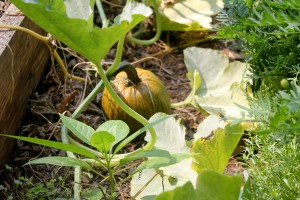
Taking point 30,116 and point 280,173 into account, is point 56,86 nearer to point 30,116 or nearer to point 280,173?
point 30,116

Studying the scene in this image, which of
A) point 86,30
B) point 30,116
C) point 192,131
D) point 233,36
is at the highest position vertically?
point 86,30

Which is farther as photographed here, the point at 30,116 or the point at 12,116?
the point at 30,116

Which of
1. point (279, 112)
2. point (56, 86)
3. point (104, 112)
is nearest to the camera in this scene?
point (279, 112)

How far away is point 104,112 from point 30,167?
311 mm

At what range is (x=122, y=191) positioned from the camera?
202 cm

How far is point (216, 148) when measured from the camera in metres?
1.83

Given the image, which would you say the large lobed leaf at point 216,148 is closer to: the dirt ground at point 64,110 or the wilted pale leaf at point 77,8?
the dirt ground at point 64,110

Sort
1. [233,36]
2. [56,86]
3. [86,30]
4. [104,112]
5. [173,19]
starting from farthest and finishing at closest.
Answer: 1. [173,19]
2. [56,86]
3. [104,112]
4. [233,36]
5. [86,30]

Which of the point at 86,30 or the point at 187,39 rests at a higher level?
the point at 86,30

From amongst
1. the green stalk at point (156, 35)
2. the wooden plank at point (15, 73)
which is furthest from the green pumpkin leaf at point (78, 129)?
the green stalk at point (156, 35)

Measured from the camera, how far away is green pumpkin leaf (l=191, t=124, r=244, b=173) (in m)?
1.83

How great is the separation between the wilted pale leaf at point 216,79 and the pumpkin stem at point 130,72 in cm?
20

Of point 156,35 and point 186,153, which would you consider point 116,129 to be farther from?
point 156,35

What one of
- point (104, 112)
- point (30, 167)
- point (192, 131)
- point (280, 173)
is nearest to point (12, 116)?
point (30, 167)
